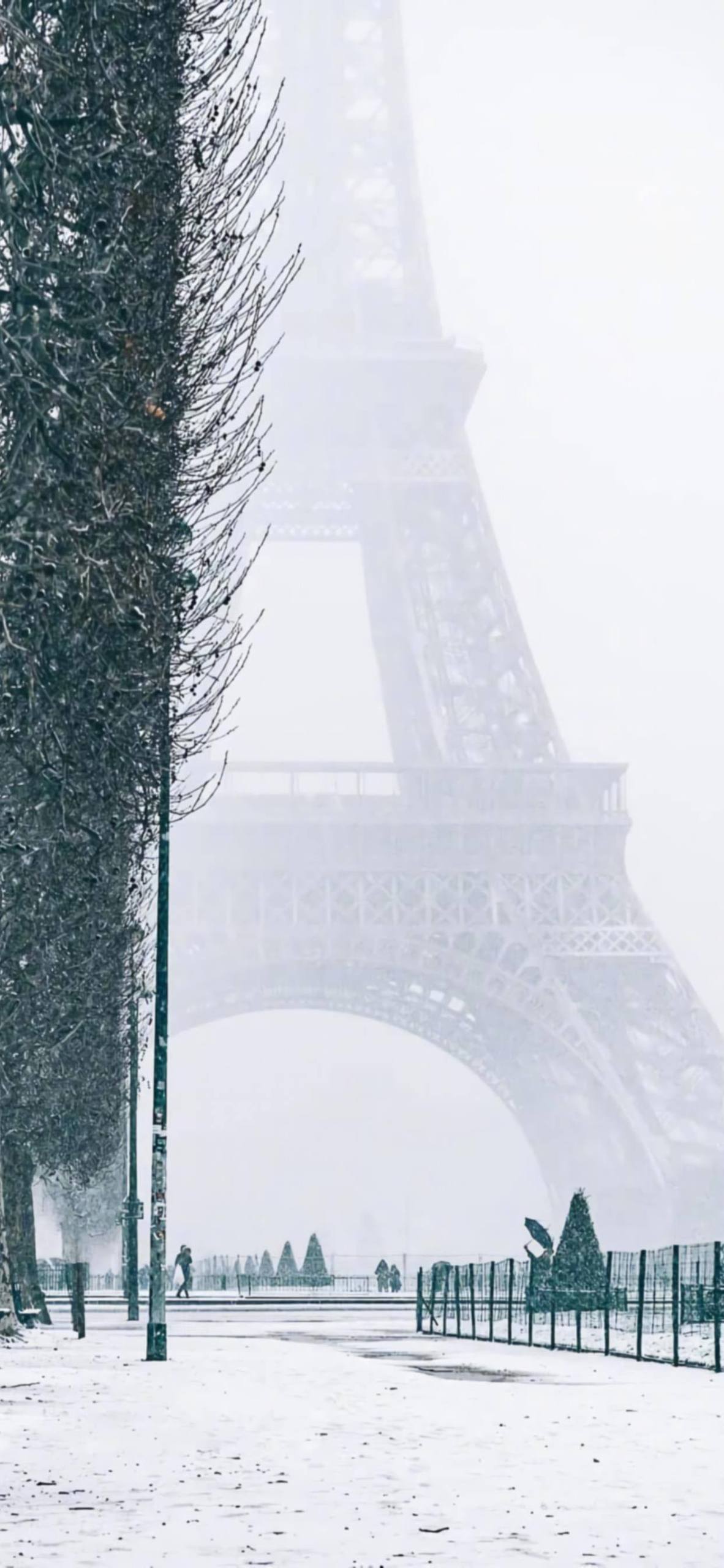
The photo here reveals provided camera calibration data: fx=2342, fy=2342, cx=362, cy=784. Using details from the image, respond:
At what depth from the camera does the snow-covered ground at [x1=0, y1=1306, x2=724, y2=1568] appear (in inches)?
450

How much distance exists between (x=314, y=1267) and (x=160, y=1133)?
186 ft

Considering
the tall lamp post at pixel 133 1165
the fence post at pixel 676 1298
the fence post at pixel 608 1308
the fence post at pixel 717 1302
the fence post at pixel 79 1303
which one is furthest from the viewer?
the tall lamp post at pixel 133 1165

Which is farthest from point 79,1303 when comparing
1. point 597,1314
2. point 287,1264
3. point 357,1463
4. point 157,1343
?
point 287,1264

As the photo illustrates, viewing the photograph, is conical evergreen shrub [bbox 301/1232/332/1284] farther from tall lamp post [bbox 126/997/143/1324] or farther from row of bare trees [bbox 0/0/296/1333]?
row of bare trees [bbox 0/0/296/1333]

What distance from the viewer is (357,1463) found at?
15.4 m

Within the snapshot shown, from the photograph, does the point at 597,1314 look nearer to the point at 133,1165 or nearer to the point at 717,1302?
the point at 133,1165

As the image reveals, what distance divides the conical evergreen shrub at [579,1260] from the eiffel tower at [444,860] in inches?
1528

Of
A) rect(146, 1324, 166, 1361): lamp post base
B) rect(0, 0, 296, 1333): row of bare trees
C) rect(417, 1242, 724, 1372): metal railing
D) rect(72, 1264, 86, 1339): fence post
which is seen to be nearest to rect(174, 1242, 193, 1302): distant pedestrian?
rect(417, 1242, 724, 1372): metal railing

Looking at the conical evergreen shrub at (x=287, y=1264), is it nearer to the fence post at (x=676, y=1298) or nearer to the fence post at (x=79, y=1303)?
the fence post at (x=79, y=1303)

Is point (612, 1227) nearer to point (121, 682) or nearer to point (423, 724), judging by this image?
point (423, 724)

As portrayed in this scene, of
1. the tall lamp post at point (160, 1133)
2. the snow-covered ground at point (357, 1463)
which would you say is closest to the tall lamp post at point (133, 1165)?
the tall lamp post at point (160, 1133)

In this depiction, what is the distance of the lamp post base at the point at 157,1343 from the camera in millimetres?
28484

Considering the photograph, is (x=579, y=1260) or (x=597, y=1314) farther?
(x=597, y=1314)

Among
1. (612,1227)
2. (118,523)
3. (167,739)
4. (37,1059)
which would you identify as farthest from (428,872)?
(118,523)
